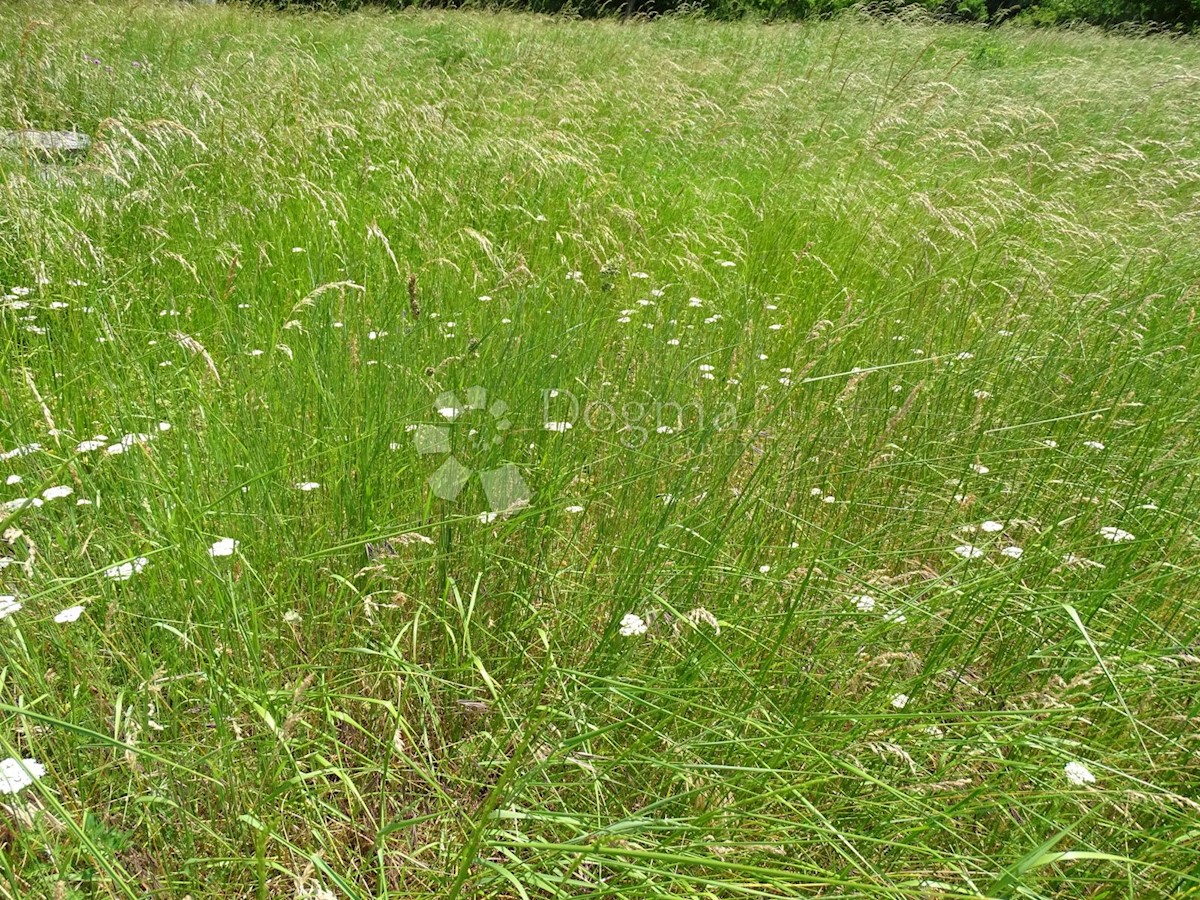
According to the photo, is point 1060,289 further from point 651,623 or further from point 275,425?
point 275,425

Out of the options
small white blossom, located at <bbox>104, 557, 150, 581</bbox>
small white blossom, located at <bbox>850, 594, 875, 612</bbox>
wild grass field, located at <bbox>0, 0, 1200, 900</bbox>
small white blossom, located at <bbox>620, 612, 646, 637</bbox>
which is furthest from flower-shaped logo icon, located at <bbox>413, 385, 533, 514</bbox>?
small white blossom, located at <bbox>850, 594, 875, 612</bbox>

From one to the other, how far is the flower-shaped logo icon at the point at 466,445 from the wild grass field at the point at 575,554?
1 centimetres

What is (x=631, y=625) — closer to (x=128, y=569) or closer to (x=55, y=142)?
(x=128, y=569)

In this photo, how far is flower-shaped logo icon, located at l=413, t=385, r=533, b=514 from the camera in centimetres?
171

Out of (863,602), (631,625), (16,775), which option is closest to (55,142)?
(16,775)

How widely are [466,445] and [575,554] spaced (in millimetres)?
373

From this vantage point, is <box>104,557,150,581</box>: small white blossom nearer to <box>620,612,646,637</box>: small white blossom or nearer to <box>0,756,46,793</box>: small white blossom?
<box>0,756,46,793</box>: small white blossom

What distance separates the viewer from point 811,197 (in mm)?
4172

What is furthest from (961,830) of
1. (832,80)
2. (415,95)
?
(832,80)

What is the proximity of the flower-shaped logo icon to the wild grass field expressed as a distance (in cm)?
1

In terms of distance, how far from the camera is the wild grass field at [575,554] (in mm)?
1134

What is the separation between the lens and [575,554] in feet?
5.74

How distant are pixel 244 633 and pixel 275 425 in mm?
663

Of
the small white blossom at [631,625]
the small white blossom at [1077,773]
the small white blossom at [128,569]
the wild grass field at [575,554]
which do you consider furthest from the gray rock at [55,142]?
the small white blossom at [1077,773]
